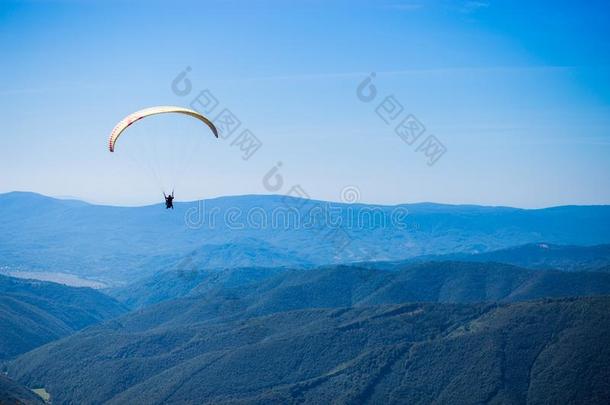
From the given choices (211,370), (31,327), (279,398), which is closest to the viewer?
(279,398)

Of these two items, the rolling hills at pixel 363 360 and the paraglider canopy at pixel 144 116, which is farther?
the rolling hills at pixel 363 360

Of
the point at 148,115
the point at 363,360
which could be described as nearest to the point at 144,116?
the point at 148,115

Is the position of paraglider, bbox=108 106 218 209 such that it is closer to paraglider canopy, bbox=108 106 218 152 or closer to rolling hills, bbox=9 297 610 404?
paraglider canopy, bbox=108 106 218 152

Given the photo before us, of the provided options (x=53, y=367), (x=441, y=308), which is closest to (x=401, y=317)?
(x=441, y=308)

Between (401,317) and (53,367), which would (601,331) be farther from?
(53,367)

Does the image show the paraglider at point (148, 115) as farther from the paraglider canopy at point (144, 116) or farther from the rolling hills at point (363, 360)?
the rolling hills at point (363, 360)

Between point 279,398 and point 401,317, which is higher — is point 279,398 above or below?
below

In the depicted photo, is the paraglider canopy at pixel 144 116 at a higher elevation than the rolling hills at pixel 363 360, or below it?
higher

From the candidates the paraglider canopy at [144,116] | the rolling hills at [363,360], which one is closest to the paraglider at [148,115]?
the paraglider canopy at [144,116]
